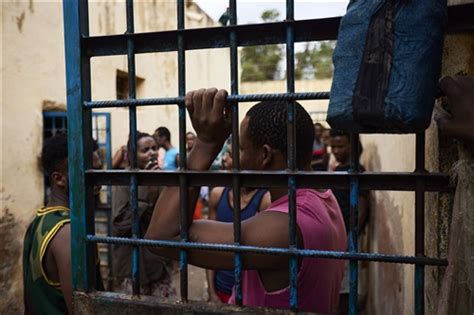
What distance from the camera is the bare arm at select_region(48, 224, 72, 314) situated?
2035 millimetres

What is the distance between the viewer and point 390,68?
1.09 meters

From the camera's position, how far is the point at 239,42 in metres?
1.43

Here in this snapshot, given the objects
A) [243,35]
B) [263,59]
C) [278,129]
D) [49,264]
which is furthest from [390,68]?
[263,59]

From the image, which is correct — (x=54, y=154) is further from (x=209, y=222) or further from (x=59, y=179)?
(x=209, y=222)

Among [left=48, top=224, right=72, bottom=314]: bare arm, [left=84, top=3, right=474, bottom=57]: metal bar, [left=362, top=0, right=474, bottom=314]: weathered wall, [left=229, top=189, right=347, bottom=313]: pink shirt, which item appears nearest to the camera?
[left=84, top=3, right=474, bottom=57]: metal bar

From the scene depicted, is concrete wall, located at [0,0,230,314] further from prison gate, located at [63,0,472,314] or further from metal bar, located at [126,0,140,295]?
metal bar, located at [126,0,140,295]

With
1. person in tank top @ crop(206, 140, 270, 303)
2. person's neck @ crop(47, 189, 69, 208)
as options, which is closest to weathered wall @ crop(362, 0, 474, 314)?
person in tank top @ crop(206, 140, 270, 303)

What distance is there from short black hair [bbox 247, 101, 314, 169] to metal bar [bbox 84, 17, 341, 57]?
29 cm

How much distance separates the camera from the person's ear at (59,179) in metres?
2.37

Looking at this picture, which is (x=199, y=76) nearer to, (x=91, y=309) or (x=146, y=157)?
(x=146, y=157)

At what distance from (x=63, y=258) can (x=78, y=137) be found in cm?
69

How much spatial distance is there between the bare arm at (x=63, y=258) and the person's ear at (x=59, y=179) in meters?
0.30

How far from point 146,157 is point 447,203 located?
130 inches

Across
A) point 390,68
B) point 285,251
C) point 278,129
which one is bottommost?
point 285,251
